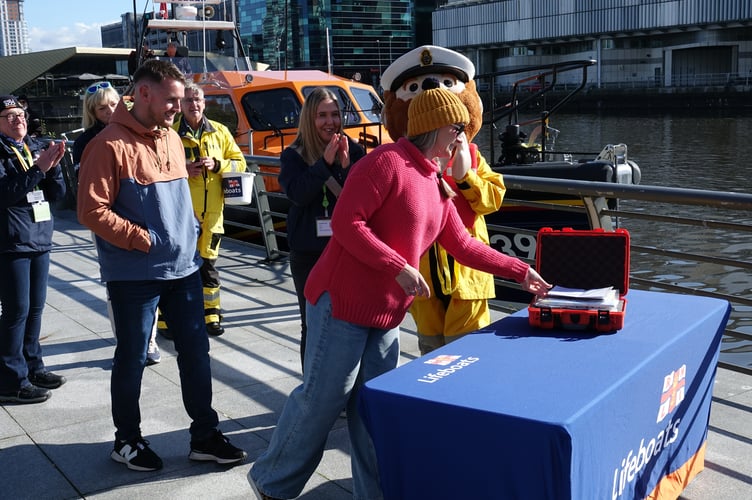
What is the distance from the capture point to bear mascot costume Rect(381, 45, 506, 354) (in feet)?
12.5

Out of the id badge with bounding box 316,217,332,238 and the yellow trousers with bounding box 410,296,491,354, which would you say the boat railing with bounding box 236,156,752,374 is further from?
the id badge with bounding box 316,217,332,238

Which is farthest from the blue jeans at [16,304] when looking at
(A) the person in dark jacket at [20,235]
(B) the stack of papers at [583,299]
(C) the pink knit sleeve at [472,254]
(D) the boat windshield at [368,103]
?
(D) the boat windshield at [368,103]

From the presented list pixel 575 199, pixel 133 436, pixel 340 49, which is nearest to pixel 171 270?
pixel 133 436

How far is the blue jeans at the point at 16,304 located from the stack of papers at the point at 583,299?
288cm

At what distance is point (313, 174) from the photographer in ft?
13.8

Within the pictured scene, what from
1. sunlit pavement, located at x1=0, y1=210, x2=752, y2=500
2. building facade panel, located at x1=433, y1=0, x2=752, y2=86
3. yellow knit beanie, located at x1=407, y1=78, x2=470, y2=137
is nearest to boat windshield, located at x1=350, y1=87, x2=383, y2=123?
sunlit pavement, located at x1=0, y1=210, x2=752, y2=500

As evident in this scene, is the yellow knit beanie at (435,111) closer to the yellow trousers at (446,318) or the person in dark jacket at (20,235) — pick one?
the yellow trousers at (446,318)

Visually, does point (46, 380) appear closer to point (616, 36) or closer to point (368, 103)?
point (368, 103)

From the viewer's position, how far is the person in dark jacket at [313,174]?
4297 mm

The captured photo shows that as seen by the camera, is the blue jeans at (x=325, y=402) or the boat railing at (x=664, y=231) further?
the boat railing at (x=664, y=231)

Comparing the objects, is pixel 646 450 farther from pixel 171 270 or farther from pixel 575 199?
pixel 575 199

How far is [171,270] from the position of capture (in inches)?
149

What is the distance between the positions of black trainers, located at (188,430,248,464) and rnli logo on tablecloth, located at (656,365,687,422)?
6.10 feet

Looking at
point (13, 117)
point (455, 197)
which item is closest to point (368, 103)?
point (13, 117)
